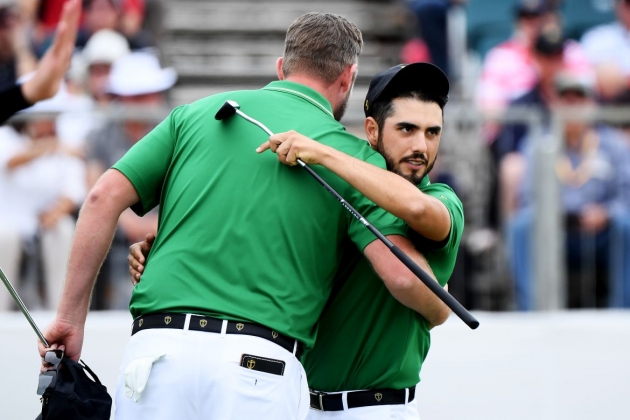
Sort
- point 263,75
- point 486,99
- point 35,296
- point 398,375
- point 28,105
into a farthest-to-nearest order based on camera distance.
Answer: point 263,75, point 486,99, point 35,296, point 28,105, point 398,375

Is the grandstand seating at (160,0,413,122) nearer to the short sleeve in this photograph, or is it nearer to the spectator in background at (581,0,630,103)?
the spectator in background at (581,0,630,103)

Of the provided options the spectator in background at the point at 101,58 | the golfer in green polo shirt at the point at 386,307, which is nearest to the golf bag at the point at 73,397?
the golfer in green polo shirt at the point at 386,307

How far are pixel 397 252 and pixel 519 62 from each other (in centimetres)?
580

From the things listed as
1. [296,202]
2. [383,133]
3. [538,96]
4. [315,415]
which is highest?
[538,96]

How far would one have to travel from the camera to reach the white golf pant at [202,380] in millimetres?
3527

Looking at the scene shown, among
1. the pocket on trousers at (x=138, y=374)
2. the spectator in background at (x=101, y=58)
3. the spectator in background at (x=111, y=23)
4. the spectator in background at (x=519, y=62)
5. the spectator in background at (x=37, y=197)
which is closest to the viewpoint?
the pocket on trousers at (x=138, y=374)

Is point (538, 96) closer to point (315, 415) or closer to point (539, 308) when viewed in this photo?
point (539, 308)

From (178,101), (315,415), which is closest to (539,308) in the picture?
(315,415)

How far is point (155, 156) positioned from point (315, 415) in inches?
44.3

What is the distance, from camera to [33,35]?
9211 millimetres

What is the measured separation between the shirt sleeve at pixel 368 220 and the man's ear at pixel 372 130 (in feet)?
0.97

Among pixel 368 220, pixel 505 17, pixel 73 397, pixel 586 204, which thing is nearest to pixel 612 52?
pixel 505 17

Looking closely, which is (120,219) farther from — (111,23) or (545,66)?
(545,66)

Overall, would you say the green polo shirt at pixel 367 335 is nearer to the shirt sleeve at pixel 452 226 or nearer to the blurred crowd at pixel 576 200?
the shirt sleeve at pixel 452 226
